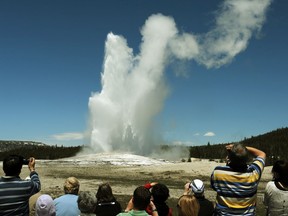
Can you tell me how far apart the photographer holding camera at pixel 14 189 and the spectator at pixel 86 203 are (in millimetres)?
617

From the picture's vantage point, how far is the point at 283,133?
346 feet

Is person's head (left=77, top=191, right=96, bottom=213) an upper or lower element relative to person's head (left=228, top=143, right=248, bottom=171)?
lower

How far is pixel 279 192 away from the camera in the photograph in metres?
5.22

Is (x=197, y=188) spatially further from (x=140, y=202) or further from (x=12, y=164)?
(x=12, y=164)

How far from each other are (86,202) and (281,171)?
2.56 m

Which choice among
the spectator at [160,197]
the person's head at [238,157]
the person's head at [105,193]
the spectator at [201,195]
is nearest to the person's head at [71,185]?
the person's head at [105,193]

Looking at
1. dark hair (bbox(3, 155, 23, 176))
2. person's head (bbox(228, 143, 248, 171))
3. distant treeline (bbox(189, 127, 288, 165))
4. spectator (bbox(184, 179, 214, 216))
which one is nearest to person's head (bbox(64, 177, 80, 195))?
dark hair (bbox(3, 155, 23, 176))

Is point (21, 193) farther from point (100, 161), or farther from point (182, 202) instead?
point (100, 161)

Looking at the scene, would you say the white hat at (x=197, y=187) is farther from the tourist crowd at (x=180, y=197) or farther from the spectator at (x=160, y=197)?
the spectator at (x=160, y=197)

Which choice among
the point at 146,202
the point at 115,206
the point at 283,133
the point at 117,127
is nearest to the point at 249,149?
the point at 146,202

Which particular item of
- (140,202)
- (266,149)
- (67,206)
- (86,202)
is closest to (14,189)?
(67,206)

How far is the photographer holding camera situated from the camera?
5160 mm

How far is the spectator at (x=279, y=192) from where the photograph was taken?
5.20 metres

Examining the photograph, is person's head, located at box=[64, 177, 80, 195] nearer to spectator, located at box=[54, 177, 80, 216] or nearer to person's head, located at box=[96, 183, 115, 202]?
spectator, located at box=[54, 177, 80, 216]
